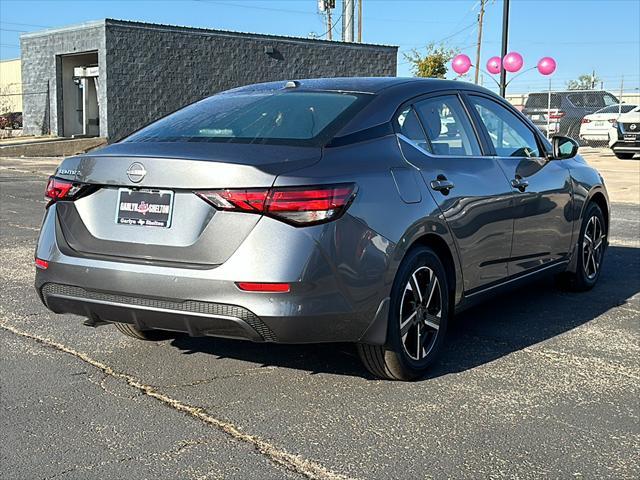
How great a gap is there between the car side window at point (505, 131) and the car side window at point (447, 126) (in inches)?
10.3

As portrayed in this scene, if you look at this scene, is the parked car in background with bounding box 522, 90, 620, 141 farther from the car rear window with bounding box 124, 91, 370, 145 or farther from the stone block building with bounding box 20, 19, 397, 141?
the car rear window with bounding box 124, 91, 370, 145

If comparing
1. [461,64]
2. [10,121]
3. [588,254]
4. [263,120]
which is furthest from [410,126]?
[10,121]

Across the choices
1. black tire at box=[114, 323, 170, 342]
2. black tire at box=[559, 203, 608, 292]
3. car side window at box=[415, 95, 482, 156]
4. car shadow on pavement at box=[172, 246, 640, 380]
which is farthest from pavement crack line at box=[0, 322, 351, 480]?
black tire at box=[559, 203, 608, 292]

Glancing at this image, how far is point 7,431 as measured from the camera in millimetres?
3633

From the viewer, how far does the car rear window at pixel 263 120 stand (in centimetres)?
414

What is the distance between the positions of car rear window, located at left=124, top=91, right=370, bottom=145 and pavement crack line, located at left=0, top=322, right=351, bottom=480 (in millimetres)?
1248

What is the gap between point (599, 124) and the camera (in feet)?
85.5

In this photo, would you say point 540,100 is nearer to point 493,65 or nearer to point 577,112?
point 577,112

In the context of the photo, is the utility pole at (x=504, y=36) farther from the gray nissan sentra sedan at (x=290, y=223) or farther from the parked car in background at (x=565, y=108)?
the gray nissan sentra sedan at (x=290, y=223)

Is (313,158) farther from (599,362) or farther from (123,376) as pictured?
(599,362)

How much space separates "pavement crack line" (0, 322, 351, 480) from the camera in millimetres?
3254

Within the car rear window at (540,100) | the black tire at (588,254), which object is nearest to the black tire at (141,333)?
the black tire at (588,254)

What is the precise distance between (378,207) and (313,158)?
0.40m

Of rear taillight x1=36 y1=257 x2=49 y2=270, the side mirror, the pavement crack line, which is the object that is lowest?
the pavement crack line
